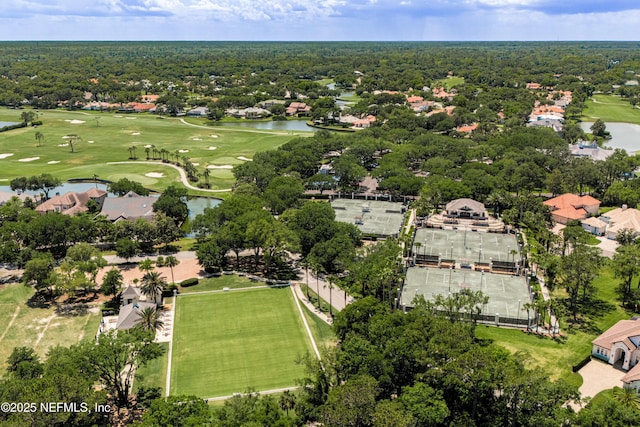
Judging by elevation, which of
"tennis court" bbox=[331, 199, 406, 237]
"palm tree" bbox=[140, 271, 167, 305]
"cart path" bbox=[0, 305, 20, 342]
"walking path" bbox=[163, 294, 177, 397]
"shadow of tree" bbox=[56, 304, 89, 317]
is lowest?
"cart path" bbox=[0, 305, 20, 342]

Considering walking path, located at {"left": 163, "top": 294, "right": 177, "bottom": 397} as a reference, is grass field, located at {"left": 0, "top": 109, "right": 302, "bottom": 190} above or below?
above

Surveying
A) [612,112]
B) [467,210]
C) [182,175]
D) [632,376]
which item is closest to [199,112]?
[182,175]

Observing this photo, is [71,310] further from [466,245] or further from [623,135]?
[623,135]

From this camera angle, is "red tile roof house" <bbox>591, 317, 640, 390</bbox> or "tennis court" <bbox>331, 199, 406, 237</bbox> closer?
"red tile roof house" <bbox>591, 317, 640, 390</bbox>

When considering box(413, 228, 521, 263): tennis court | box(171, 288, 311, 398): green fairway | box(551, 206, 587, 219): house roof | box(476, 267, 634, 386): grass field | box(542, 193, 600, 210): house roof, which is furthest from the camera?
box(542, 193, 600, 210): house roof

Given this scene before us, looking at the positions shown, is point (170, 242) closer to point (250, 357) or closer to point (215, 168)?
point (250, 357)

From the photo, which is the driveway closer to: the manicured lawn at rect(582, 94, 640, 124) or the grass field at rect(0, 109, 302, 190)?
the grass field at rect(0, 109, 302, 190)

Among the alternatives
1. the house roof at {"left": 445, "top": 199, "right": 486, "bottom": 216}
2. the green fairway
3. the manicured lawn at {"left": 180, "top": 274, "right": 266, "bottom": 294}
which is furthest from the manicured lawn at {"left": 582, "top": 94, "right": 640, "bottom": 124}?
the green fairway
